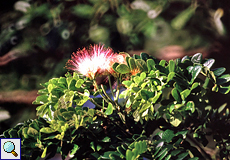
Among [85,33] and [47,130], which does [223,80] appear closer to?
[47,130]

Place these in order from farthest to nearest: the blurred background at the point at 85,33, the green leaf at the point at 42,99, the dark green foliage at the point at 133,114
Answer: the blurred background at the point at 85,33
the green leaf at the point at 42,99
the dark green foliage at the point at 133,114

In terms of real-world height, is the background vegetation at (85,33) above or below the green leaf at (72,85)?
above

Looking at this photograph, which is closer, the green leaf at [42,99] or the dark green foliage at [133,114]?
the dark green foliage at [133,114]

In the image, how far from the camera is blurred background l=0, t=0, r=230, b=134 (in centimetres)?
107

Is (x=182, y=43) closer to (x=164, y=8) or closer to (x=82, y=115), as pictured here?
(x=164, y=8)

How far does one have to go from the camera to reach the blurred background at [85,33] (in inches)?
42.0

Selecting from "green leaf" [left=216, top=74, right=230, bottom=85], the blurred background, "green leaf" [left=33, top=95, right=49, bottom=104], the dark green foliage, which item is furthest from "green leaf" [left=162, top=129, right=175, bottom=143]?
the blurred background

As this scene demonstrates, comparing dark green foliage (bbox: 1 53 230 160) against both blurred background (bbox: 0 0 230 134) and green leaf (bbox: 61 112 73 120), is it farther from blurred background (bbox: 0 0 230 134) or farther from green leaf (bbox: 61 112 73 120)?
blurred background (bbox: 0 0 230 134)

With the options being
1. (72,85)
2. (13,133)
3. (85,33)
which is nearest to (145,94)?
(72,85)

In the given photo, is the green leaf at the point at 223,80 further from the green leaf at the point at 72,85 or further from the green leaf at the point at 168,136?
the green leaf at the point at 72,85

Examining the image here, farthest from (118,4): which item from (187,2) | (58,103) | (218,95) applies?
(58,103)

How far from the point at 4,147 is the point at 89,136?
20 cm

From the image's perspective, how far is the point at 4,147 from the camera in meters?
0.52

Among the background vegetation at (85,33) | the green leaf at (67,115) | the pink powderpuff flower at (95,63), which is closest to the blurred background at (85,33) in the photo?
the background vegetation at (85,33)
